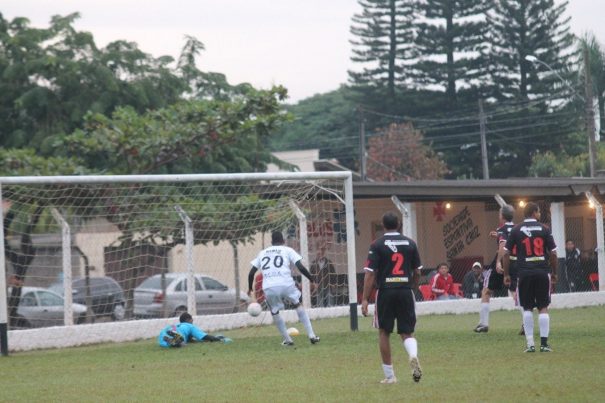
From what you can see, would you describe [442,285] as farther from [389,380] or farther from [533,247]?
[389,380]

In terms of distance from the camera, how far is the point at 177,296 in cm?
2547

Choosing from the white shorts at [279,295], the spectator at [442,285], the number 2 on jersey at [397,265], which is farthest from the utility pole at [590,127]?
the number 2 on jersey at [397,265]

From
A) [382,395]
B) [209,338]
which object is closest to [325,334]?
[209,338]

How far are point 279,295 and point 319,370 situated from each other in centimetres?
372

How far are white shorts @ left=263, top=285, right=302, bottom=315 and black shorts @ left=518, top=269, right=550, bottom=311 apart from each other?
3913 millimetres

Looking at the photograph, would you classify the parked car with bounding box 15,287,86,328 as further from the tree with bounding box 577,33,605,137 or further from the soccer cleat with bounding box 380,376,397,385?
the tree with bounding box 577,33,605,137

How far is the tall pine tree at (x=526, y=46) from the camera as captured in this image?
69.4 meters

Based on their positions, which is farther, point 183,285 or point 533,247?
point 183,285

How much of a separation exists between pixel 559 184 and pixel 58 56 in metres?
13.5

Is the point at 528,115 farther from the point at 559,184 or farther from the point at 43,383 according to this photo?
the point at 43,383

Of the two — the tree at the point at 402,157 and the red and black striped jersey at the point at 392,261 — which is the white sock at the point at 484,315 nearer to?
the red and black striped jersey at the point at 392,261

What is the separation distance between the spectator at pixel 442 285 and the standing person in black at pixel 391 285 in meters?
13.6

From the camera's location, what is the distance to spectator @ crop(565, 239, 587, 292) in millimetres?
28219

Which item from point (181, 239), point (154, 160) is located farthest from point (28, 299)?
point (181, 239)
